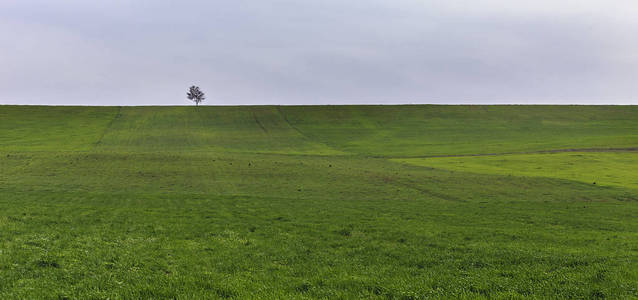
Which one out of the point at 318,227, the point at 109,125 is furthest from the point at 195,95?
the point at 318,227

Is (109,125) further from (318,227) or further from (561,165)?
(561,165)

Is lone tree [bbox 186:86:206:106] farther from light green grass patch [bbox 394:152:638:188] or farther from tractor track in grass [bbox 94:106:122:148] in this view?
light green grass patch [bbox 394:152:638:188]

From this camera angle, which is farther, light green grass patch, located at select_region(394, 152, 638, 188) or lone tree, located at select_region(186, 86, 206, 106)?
lone tree, located at select_region(186, 86, 206, 106)

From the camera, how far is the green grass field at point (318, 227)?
401 inches

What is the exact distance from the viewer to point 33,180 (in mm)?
34312

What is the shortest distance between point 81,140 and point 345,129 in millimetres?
60068

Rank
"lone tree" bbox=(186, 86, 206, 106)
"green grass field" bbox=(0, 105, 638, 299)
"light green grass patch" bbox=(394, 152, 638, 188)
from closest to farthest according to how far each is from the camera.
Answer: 1. "green grass field" bbox=(0, 105, 638, 299)
2. "light green grass patch" bbox=(394, 152, 638, 188)
3. "lone tree" bbox=(186, 86, 206, 106)

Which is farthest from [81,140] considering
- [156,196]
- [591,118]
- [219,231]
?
[591,118]

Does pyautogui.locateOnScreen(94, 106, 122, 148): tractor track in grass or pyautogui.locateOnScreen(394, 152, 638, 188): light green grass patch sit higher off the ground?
pyautogui.locateOnScreen(94, 106, 122, 148): tractor track in grass

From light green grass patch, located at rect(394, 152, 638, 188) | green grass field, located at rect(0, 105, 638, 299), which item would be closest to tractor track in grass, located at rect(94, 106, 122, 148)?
green grass field, located at rect(0, 105, 638, 299)

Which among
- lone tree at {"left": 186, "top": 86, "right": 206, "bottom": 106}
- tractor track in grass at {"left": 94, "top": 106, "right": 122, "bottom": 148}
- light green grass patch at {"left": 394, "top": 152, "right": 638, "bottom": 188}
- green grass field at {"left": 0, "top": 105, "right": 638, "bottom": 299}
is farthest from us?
lone tree at {"left": 186, "top": 86, "right": 206, "bottom": 106}

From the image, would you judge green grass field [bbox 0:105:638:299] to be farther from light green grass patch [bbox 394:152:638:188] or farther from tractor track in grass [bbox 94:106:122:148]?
tractor track in grass [bbox 94:106:122:148]

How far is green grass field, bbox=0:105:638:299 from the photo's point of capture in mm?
10188

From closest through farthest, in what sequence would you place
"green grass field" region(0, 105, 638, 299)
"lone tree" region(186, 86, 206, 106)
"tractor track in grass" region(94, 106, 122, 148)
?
"green grass field" region(0, 105, 638, 299)
"tractor track in grass" region(94, 106, 122, 148)
"lone tree" region(186, 86, 206, 106)
